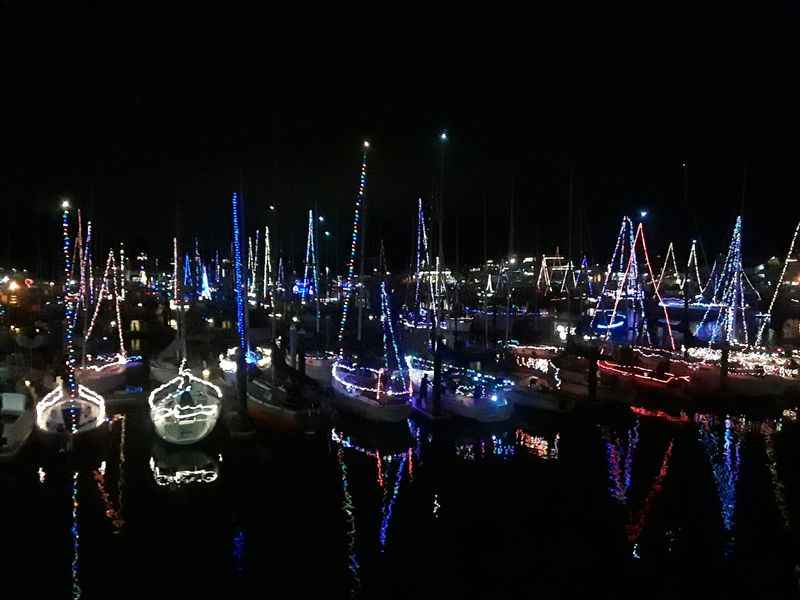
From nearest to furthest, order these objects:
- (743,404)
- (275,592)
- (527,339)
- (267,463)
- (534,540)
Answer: (275,592) < (534,540) < (267,463) < (743,404) < (527,339)

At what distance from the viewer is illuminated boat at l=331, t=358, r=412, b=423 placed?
23375 mm

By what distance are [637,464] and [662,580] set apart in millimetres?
7482

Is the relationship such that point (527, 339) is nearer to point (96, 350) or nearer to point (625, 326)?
point (625, 326)

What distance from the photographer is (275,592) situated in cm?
1232

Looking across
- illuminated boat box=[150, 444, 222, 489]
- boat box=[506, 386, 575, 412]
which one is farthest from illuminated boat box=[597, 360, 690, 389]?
illuminated boat box=[150, 444, 222, 489]

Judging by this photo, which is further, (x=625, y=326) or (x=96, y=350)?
(x=625, y=326)

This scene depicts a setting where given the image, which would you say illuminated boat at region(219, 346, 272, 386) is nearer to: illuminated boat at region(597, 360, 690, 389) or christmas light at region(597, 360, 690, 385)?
illuminated boat at region(597, 360, 690, 389)

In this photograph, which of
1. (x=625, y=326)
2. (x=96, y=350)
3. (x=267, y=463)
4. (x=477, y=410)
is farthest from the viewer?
(x=625, y=326)

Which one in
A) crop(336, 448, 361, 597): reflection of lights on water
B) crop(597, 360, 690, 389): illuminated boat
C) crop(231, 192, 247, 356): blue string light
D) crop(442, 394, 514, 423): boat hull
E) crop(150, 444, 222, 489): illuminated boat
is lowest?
crop(336, 448, 361, 597): reflection of lights on water

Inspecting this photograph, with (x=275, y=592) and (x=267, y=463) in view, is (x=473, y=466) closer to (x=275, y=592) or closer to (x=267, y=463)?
(x=267, y=463)

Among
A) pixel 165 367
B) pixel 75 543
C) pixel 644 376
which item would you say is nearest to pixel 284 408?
pixel 75 543

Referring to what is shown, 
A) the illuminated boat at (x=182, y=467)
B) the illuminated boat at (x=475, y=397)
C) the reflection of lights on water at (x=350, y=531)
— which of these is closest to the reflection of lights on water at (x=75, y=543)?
the illuminated boat at (x=182, y=467)

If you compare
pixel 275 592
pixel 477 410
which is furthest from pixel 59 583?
pixel 477 410

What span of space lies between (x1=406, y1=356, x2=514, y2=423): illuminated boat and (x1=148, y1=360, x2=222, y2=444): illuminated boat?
8202 mm
